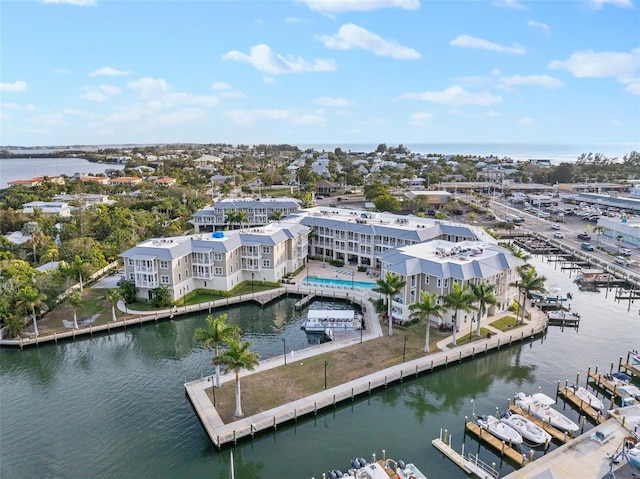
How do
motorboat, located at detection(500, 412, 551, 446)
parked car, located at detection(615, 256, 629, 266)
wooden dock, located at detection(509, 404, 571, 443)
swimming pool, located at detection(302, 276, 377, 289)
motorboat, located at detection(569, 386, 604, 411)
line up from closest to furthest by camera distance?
motorboat, located at detection(500, 412, 551, 446) < wooden dock, located at detection(509, 404, 571, 443) < motorboat, located at detection(569, 386, 604, 411) < swimming pool, located at detection(302, 276, 377, 289) < parked car, located at detection(615, 256, 629, 266)

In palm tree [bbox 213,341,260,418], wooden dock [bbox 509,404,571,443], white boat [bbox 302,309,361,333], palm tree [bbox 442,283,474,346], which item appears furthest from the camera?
white boat [bbox 302,309,361,333]

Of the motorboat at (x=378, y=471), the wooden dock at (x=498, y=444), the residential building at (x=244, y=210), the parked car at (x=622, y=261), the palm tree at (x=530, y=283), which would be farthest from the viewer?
the residential building at (x=244, y=210)

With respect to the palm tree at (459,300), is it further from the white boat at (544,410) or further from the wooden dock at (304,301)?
the wooden dock at (304,301)

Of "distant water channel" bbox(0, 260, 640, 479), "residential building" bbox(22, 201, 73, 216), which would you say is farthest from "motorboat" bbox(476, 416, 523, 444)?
"residential building" bbox(22, 201, 73, 216)

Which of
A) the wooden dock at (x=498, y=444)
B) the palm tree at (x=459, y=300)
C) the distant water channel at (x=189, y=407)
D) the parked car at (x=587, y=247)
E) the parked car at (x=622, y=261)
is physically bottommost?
the distant water channel at (x=189, y=407)

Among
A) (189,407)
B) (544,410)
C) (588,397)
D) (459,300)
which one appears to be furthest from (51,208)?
(588,397)

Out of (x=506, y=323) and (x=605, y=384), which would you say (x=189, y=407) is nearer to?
(x=506, y=323)

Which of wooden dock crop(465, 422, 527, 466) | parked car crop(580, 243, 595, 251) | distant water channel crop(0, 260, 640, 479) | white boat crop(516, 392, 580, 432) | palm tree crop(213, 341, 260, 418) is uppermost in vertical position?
palm tree crop(213, 341, 260, 418)

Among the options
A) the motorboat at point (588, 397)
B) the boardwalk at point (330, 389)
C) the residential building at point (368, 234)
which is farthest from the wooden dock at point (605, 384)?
the residential building at point (368, 234)

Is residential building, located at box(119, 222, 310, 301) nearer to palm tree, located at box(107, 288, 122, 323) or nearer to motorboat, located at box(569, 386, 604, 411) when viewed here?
palm tree, located at box(107, 288, 122, 323)
